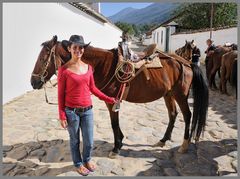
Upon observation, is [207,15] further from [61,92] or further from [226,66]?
[61,92]

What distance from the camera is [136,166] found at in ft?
11.3

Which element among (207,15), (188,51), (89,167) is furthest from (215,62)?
(207,15)

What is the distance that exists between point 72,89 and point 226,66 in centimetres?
575

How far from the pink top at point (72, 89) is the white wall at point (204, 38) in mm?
12848

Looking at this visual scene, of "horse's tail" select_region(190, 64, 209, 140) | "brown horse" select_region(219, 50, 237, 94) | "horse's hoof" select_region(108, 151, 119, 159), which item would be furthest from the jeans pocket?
"brown horse" select_region(219, 50, 237, 94)

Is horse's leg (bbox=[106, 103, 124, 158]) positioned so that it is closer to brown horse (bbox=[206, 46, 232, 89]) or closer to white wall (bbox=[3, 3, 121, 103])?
white wall (bbox=[3, 3, 121, 103])

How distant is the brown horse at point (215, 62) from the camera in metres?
8.39

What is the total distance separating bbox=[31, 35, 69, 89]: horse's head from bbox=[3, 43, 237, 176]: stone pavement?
115 cm

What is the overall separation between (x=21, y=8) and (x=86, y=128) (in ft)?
17.5

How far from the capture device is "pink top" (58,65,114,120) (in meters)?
2.76

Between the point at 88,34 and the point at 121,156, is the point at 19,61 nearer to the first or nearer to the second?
the point at 121,156

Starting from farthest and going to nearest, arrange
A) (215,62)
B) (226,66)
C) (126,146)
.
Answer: (215,62)
(226,66)
(126,146)

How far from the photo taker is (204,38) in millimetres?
17688

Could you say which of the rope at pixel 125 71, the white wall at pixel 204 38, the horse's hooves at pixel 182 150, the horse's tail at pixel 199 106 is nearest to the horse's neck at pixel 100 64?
the rope at pixel 125 71
